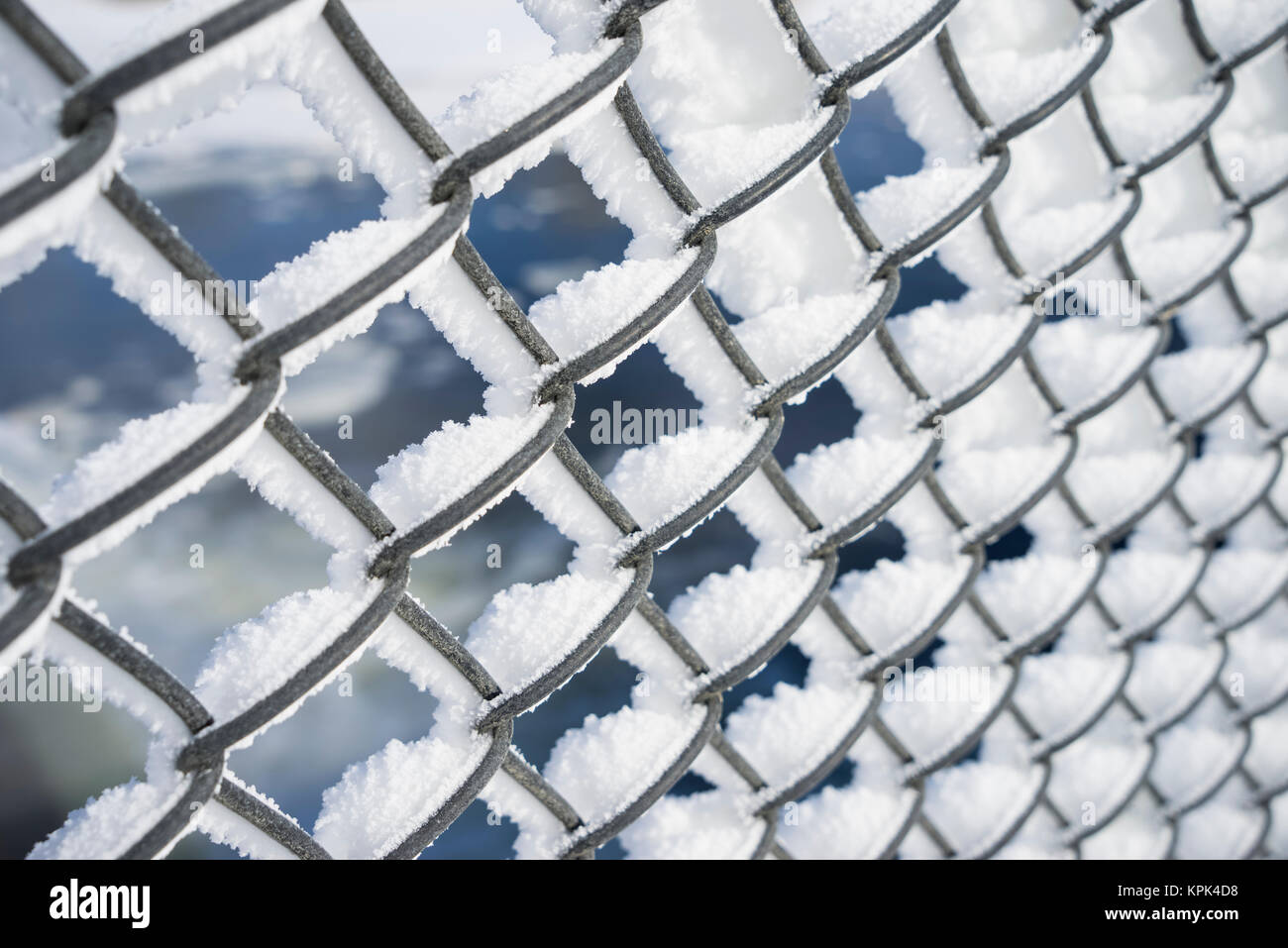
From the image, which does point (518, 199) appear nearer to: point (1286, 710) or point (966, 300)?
point (966, 300)

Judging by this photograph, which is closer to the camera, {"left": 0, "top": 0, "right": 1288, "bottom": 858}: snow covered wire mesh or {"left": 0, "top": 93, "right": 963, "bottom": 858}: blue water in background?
{"left": 0, "top": 0, "right": 1288, "bottom": 858}: snow covered wire mesh

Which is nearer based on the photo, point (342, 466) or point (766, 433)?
point (766, 433)

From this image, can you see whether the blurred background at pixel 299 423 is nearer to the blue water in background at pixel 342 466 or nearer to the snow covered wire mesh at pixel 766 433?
the blue water in background at pixel 342 466

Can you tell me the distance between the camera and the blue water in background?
1.90m

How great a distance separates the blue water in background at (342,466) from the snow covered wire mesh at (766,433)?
865 millimetres

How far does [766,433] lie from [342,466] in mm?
1881

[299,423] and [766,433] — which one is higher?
[766,433]

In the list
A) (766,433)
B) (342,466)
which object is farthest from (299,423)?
(766,433)

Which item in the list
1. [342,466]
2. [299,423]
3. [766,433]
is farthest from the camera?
[299,423]

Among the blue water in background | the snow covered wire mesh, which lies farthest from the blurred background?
the snow covered wire mesh

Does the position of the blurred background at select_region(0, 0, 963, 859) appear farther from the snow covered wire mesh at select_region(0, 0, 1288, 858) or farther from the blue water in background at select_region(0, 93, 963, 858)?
the snow covered wire mesh at select_region(0, 0, 1288, 858)

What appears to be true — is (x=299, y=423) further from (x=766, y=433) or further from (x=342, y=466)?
(x=766, y=433)

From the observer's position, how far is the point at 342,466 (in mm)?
2500
